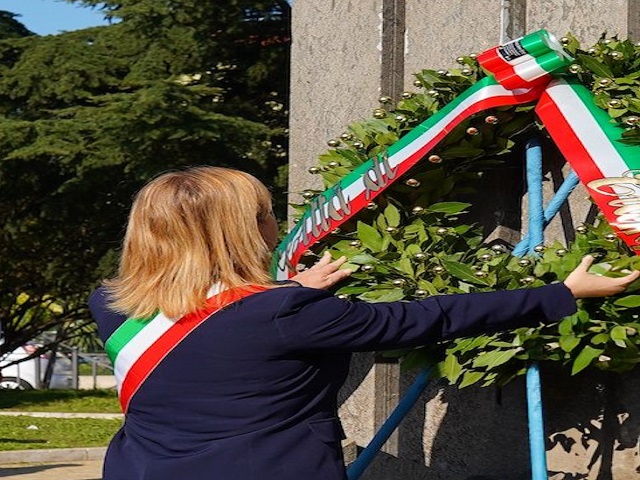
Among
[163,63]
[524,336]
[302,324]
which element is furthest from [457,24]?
[163,63]

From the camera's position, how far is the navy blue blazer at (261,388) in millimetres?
2203

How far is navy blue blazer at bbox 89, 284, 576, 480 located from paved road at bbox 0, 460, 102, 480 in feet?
22.6

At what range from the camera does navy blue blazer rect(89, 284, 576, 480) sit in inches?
86.7

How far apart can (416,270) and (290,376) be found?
5.32ft

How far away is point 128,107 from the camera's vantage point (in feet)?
44.1

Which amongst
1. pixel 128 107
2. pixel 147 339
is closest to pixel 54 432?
pixel 128 107

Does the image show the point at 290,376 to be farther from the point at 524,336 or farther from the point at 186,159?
the point at 186,159

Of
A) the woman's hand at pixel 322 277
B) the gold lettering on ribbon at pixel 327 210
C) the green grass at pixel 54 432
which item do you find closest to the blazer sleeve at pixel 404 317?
the woman's hand at pixel 322 277

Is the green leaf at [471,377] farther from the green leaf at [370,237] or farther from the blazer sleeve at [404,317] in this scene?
the blazer sleeve at [404,317]

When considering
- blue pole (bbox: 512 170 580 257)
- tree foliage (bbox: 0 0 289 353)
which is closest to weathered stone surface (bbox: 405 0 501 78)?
blue pole (bbox: 512 170 580 257)

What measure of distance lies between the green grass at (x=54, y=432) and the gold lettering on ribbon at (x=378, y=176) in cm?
729

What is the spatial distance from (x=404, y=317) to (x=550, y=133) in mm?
1763

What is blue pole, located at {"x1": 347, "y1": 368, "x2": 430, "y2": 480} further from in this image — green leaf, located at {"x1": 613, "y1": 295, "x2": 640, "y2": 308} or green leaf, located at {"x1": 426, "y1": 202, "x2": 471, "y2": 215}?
green leaf, located at {"x1": 613, "y1": 295, "x2": 640, "y2": 308}

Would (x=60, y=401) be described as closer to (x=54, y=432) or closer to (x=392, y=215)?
(x=54, y=432)
